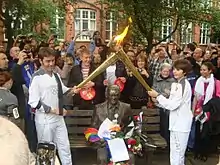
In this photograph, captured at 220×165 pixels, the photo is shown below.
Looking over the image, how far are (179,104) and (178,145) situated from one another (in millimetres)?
578

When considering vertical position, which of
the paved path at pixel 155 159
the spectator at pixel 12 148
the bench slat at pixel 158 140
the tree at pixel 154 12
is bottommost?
the paved path at pixel 155 159

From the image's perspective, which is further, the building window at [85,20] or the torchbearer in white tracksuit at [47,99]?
the building window at [85,20]

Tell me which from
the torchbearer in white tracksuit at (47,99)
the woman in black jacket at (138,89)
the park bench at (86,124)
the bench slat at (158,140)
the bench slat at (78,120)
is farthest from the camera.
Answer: the woman in black jacket at (138,89)

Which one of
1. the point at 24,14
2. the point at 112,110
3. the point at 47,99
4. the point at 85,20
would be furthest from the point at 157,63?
the point at 85,20

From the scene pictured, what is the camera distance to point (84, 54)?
23.7 feet

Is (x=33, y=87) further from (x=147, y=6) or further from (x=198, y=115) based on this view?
(x=147, y=6)

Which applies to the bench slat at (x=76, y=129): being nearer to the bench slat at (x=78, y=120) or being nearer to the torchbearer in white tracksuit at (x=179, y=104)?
the bench slat at (x=78, y=120)

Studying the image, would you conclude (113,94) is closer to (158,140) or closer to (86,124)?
(86,124)

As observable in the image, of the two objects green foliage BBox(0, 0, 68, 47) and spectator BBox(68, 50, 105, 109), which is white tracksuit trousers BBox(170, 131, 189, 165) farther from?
green foliage BBox(0, 0, 68, 47)

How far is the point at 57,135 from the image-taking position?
18.6 ft

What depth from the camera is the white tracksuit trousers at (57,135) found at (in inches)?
218

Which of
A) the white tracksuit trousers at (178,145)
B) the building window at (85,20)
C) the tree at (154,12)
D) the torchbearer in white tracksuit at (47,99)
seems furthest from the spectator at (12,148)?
the building window at (85,20)

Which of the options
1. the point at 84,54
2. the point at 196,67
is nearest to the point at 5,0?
the point at 84,54

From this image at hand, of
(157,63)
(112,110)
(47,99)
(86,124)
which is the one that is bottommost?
(86,124)
